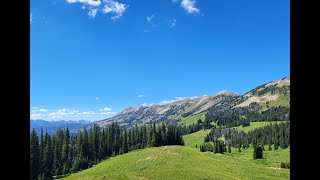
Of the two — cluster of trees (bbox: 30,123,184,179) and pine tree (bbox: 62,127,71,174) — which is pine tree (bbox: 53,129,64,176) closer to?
cluster of trees (bbox: 30,123,184,179)

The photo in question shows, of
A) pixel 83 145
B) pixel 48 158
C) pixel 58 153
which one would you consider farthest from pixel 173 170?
pixel 83 145

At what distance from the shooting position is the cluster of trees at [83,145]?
132000 millimetres

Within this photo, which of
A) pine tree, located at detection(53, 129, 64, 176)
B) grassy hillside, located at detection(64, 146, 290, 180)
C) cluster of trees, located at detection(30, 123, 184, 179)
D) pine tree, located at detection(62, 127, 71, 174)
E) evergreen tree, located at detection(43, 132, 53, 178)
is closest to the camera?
grassy hillside, located at detection(64, 146, 290, 180)

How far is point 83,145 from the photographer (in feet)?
517

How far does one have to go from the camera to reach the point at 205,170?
105 m

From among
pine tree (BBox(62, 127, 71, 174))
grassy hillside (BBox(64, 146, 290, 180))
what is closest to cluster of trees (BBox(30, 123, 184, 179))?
pine tree (BBox(62, 127, 71, 174))

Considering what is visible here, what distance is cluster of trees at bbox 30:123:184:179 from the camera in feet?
433

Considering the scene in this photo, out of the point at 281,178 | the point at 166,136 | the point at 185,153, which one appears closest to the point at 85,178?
the point at 185,153

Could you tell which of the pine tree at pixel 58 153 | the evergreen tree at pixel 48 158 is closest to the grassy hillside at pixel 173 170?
the evergreen tree at pixel 48 158

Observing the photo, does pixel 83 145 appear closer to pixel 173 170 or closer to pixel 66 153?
pixel 66 153

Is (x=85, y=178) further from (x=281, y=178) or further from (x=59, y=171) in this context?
(x=281, y=178)

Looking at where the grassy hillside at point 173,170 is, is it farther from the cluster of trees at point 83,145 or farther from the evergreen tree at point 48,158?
the evergreen tree at point 48,158
